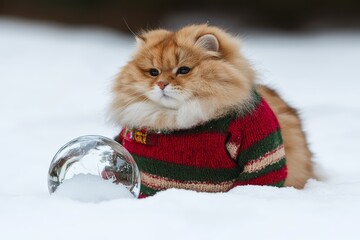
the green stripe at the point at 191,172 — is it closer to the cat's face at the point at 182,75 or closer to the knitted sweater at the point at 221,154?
the knitted sweater at the point at 221,154

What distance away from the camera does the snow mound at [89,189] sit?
230 centimetres

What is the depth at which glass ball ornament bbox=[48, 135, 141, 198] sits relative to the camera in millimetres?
2379

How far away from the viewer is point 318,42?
9648mm

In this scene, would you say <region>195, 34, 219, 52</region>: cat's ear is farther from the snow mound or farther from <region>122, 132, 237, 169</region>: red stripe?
the snow mound

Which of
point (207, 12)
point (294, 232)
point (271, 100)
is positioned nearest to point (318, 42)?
point (207, 12)

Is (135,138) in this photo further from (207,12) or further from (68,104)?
(207,12)

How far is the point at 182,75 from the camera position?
2.66m

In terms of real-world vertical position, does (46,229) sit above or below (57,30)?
above

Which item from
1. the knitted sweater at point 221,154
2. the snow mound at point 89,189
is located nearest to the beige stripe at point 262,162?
the knitted sweater at point 221,154

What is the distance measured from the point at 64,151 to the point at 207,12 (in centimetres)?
925

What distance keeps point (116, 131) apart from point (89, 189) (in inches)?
44.6

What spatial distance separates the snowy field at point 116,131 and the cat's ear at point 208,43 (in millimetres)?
223

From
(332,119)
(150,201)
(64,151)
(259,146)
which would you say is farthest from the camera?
(332,119)

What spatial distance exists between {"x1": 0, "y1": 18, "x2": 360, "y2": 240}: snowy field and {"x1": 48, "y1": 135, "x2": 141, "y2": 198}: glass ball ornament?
0.12 m
